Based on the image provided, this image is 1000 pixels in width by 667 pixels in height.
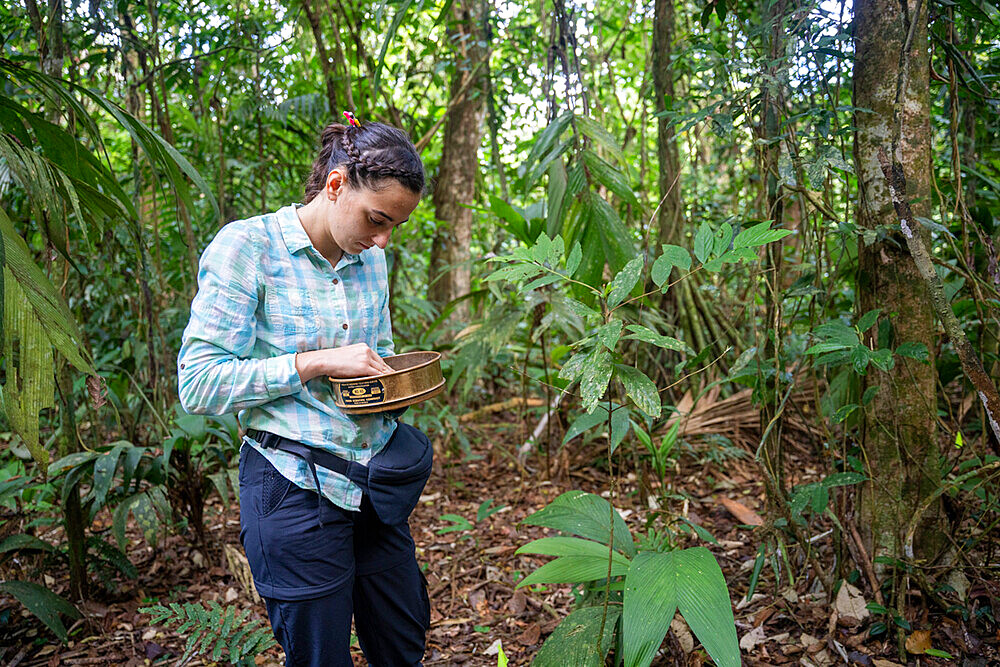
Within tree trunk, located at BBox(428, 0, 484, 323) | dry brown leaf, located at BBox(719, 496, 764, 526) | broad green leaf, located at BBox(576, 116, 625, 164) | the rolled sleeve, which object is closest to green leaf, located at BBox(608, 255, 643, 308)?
the rolled sleeve

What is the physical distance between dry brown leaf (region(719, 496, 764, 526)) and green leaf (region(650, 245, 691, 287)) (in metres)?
1.57

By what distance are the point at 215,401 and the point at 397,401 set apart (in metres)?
0.34

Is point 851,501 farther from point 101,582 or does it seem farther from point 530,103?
point 530,103

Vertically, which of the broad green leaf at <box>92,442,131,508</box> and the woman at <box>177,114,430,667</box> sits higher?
the woman at <box>177,114,430,667</box>

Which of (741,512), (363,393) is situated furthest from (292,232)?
(741,512)

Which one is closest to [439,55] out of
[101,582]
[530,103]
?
[530,103]

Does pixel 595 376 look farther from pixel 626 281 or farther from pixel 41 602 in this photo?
pixel 41 602

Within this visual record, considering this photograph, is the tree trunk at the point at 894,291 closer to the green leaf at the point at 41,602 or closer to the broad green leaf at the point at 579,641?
the broad green leaf at the point at 579,641

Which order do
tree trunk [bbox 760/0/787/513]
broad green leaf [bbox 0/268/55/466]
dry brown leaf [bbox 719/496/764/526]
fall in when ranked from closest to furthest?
broad green leaf [bbox 0/268/55/466], tree trunk [bbox 760/0/787/513], dry brown leaf [bbox 719/496/764/526]

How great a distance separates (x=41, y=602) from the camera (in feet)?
7.07

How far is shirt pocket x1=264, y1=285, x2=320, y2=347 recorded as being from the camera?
57.0 inches

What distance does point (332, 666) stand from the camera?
147cm

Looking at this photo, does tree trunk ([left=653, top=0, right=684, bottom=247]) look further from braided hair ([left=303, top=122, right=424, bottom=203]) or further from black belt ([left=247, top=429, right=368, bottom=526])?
black belt ([left=247, top=429, right=368, bottom=526])

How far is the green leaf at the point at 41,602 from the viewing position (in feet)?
6.96
